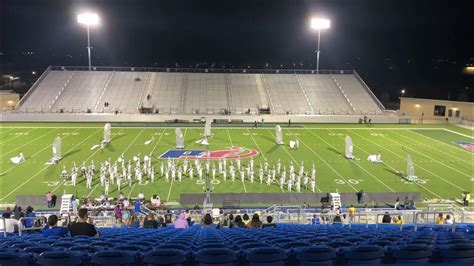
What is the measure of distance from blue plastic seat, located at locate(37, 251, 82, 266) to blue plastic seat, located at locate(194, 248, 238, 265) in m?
1.14

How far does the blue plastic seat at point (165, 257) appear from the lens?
12.6 feet

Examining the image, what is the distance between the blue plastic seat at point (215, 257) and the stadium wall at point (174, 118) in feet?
114

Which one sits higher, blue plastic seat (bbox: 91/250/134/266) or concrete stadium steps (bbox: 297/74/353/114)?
concrete stadium steps (bbox: 297/74/353/114)

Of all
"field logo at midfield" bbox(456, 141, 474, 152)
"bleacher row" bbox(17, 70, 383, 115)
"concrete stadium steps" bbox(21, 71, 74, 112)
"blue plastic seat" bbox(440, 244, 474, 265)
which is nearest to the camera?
"blue plastic seat" bbox(440, 244, 474, 265)

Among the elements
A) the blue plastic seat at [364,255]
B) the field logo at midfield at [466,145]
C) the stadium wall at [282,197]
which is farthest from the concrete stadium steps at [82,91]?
the blue plastic seat at [364,255]

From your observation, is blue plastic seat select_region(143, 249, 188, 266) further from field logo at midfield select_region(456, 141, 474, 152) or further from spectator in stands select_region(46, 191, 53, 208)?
field logo at midfield select_region(456, 141, 474, 152)

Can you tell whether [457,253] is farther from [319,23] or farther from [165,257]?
[319,23]

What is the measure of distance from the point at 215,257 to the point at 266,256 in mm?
498

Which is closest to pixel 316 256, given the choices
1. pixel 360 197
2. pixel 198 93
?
pixel 360 197

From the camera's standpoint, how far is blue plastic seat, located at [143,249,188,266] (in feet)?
12.6

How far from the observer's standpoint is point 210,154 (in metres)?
24.6

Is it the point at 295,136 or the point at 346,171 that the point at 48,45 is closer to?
the point at 295,136

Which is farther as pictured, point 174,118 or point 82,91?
point 82,91

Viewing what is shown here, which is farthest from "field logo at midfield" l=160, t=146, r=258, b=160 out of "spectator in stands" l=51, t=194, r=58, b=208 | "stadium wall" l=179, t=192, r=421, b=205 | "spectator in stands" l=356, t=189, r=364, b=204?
"spectator in stands" l=356, t=189, r=364, b=204
